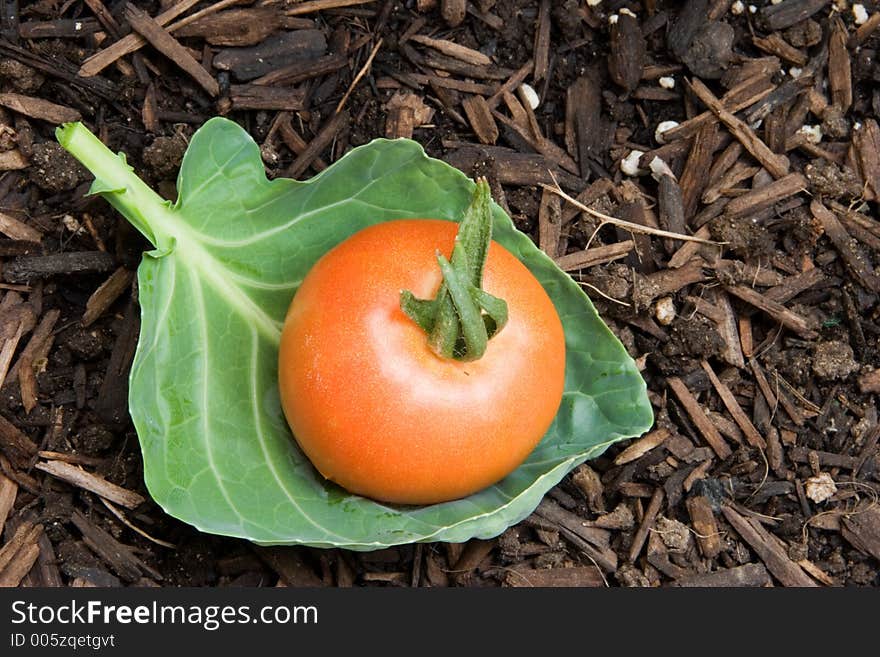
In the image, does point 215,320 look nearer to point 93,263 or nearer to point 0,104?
point 93,263

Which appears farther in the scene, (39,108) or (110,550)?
(39,108)

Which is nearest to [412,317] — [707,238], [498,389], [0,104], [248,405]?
[498,389]


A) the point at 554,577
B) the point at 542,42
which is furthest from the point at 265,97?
the point at 554,577

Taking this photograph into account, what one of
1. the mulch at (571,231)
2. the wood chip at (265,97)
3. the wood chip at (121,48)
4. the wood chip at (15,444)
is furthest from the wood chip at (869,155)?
the wood chip at (15,444)

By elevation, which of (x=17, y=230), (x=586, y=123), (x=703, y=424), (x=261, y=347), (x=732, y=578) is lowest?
(x=732, y=578)

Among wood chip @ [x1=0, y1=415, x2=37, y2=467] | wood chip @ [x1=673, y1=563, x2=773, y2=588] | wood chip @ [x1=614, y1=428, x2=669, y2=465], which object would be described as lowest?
wood chip @ [x1=673, y1=563, x2=773, y2=588]

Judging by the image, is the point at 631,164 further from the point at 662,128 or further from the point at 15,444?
the point at 15,444

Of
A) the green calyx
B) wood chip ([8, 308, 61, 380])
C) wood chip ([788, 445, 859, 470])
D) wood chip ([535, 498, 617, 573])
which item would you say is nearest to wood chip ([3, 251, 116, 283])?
wood chip ([8, 308, 61, 380])

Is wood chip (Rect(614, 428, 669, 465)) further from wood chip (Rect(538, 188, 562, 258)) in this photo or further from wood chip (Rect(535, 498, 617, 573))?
wood chip (Rect(538, 188, 562, 258))
